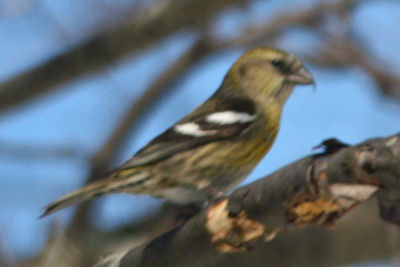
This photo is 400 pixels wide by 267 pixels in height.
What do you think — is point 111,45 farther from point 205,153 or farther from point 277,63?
point 205,153

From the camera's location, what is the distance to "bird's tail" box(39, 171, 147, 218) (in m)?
3.43

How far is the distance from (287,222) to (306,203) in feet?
0.52

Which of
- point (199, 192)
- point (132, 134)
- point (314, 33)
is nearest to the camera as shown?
point (199, 192)

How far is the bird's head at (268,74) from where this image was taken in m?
4.89

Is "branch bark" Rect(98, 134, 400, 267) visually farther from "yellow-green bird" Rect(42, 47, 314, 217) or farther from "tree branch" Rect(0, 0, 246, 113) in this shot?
"tree branch" Rect(0, 0, 246, 113)

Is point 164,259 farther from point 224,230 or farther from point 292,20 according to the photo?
point 292,20

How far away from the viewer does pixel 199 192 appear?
421 cm

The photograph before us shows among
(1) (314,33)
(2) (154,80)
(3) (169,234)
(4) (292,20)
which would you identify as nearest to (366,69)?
(1) (314,33)

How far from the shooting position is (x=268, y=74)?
16.6 ft

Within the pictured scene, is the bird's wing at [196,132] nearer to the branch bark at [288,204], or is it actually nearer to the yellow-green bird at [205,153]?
the yellow-green bird at [205,153]

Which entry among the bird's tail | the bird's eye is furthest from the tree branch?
the bird's tail

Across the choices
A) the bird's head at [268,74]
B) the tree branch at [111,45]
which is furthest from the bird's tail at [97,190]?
the tree branch at [111,45]

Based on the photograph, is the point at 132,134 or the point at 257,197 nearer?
the point at 257,197

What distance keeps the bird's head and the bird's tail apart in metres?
1.31
